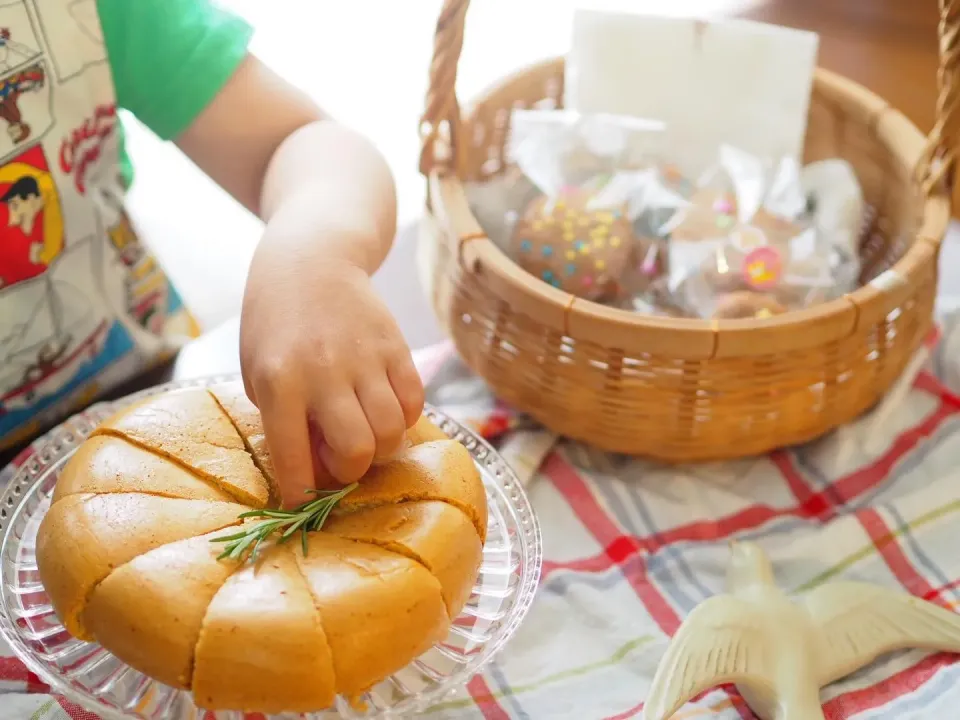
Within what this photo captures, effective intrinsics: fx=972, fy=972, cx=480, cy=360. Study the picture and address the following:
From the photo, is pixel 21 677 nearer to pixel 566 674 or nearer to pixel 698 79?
pixel 566 674

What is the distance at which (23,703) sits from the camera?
1.89ft

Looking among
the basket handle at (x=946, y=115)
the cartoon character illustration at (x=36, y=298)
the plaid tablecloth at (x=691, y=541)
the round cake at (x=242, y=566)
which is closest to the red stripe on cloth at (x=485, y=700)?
the plaid tablecloth at (x=691, y=541)

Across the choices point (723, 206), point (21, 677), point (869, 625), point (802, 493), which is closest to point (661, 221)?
point (723, 206)

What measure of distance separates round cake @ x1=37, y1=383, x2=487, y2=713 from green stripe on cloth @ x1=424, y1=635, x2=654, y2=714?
0.10 m

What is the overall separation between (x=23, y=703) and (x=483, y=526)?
0.29 meters

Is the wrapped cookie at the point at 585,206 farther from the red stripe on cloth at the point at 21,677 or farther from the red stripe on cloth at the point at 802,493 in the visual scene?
the red stripe on cloth at the point at 21,677

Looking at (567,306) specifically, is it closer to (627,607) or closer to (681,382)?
(681,382)

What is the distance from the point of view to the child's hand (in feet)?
1.66

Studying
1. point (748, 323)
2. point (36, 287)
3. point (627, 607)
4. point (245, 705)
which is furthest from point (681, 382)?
point (36, 287)

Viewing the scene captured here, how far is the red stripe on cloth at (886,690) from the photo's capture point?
1.97 feet

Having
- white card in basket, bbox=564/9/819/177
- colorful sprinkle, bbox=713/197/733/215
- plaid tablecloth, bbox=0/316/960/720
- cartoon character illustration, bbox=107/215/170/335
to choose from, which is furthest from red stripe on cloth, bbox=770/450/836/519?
cartoon character illustration, bbox=107/215/170/335

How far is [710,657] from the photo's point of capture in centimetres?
59

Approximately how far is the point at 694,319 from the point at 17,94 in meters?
0.51

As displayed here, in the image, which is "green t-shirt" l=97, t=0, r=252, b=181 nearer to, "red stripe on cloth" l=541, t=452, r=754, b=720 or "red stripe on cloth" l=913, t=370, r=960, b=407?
"red stripe on cloth" l=541, t=452, r=754, b=720
